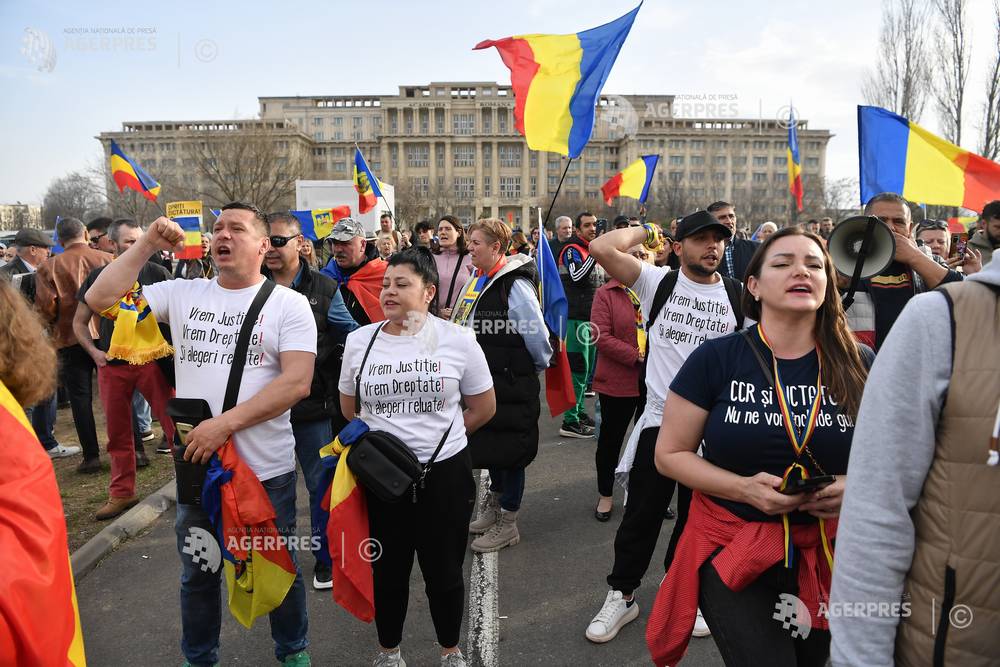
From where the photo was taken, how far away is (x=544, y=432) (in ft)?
23.3

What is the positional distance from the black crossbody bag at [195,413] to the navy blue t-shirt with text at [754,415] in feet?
6.02

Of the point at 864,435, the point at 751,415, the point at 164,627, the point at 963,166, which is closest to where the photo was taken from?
the point at 864,435

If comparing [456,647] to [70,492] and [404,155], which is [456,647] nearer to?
[70,492]

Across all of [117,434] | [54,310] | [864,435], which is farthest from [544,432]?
[864,435]

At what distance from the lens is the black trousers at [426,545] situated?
2826 millimetres

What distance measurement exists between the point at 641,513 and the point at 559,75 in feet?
11.1

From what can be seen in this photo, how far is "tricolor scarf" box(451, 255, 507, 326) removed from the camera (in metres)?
4.23

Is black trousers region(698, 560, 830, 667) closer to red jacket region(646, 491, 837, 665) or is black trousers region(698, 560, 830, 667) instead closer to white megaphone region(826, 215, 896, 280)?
red jacket region(646, 491, 837, 665)

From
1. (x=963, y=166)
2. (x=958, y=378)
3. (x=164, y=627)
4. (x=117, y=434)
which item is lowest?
(x=164, y=627)

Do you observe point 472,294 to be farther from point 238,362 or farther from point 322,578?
point 322,578

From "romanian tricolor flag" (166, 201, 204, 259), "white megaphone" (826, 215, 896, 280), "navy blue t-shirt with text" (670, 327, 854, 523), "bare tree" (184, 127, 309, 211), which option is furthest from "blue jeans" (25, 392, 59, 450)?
"bare tree" (184, 127, 309, 211)

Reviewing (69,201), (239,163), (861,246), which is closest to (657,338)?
(861,246)

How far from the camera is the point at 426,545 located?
2.83m

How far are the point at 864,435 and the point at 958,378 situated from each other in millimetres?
217
